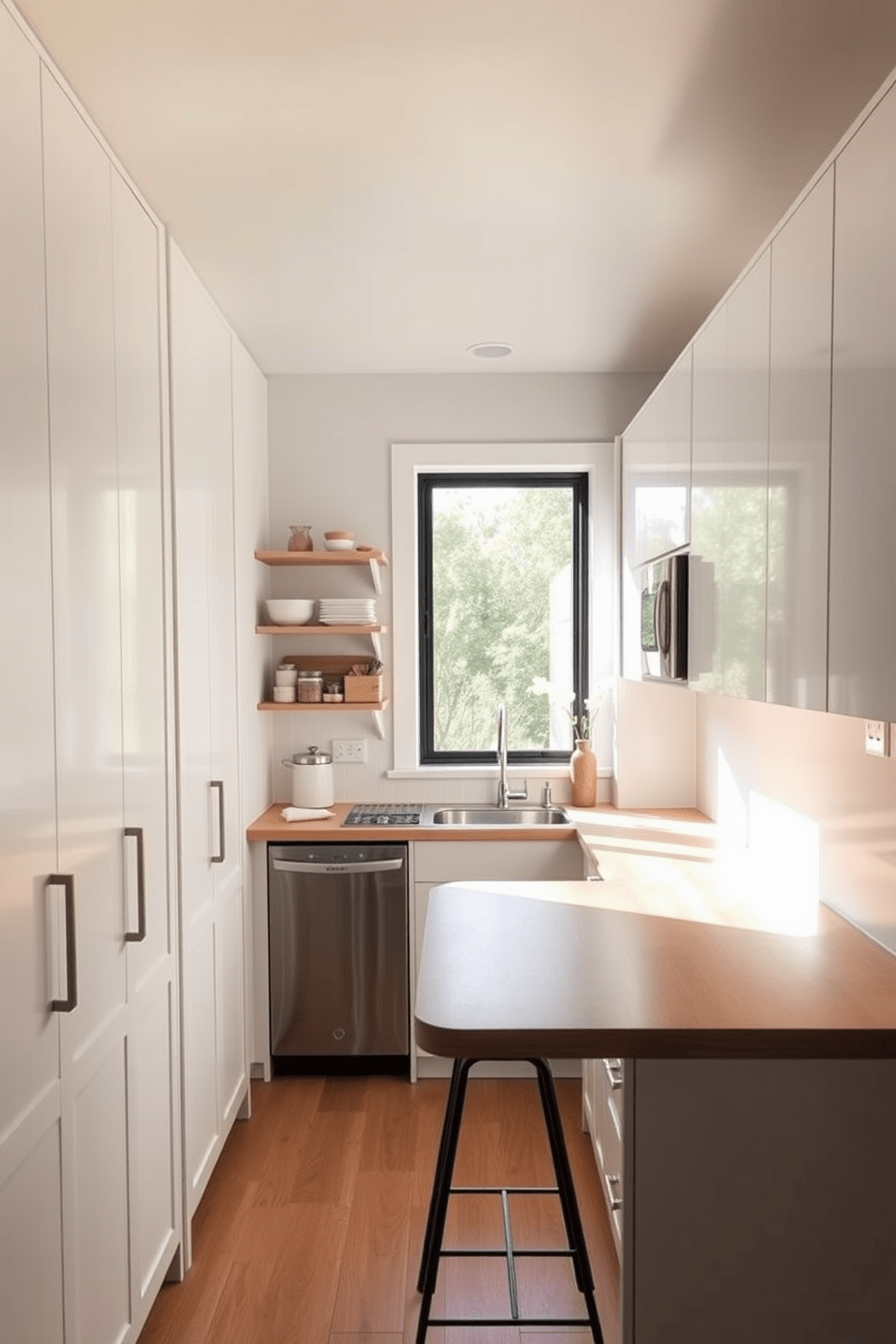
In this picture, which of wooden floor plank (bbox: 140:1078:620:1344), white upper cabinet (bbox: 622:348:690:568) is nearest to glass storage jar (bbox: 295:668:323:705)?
white upper cabinet (bbox: 622:348:690:568)

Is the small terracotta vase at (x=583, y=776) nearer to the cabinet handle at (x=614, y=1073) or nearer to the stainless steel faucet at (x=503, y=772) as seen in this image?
the stainless steel faucet at (x=503, y=772)

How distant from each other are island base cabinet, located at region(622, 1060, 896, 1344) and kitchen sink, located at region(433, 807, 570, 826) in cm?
215

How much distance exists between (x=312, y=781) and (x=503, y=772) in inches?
29.4

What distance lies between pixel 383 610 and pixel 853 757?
2.17 meters

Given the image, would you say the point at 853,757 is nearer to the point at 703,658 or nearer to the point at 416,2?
the point at 703,658

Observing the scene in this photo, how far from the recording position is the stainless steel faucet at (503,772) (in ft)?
13.0

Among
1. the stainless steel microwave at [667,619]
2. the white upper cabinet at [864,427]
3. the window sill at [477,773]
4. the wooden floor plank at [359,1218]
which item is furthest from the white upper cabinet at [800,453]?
the window sill at [477,773]

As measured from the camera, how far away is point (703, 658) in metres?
2.51

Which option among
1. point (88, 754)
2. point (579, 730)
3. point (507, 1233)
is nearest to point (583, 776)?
point (579, 730)

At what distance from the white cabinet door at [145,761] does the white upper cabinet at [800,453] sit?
52.1 inches

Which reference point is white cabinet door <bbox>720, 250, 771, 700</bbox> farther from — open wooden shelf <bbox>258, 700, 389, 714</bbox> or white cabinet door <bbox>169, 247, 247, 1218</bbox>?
open wooden shelf <bbox>258, 700, 389, 714</bbox>

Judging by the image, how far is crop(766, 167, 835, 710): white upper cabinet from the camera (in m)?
1.70

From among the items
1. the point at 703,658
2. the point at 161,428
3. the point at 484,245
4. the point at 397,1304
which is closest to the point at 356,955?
the point at 397,1304

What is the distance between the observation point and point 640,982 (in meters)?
1.86
